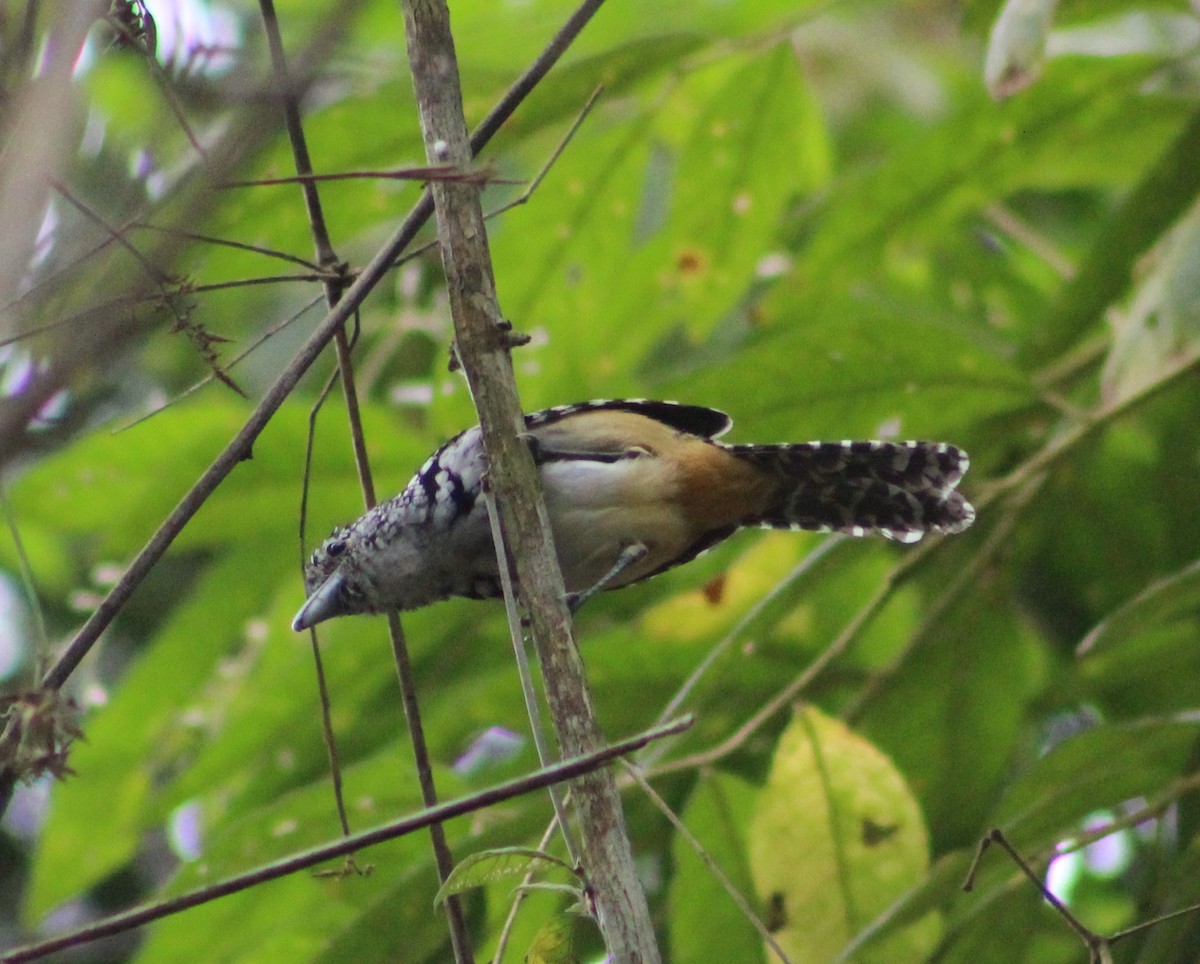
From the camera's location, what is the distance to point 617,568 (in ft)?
10.2

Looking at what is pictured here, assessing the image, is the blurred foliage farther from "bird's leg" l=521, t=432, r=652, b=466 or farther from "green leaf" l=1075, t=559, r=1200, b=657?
"bird's leg" l=521, t=432, r=652, b=466

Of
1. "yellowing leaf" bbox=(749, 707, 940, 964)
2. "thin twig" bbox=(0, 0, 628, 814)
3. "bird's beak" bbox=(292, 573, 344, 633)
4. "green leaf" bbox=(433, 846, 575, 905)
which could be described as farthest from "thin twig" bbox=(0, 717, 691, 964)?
"bird's beak" bbox=(292, 573, 344, 633)

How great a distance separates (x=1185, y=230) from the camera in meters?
3.01

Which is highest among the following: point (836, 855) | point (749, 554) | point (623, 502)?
point (749, 554)

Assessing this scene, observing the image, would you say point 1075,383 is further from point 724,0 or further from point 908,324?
point 724,0

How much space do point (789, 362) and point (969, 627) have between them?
31.1 inches

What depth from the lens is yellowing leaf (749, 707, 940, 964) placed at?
298 centimetres

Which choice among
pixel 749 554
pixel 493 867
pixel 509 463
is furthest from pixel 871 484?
pixel 493 867

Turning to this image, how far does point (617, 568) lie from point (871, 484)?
652 millimetres

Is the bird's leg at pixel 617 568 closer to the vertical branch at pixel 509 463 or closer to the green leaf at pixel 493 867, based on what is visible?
the vertical branch at pixel 509 463

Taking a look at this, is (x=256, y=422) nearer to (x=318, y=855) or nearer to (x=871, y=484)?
(x=318, y=855)

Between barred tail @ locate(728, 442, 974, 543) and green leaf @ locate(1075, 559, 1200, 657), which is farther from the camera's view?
barred tail @ locate(728, 442, 974, 543)

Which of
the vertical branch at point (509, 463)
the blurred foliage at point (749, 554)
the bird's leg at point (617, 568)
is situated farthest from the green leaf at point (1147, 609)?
the vertical branch at point (509, 463)

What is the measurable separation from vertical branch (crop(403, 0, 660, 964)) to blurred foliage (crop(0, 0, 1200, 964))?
0.93m
